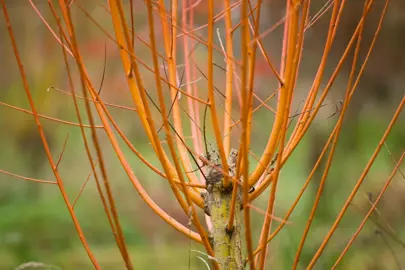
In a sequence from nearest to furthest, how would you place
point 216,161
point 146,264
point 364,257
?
point 216,161, point 364,257, point 146,264

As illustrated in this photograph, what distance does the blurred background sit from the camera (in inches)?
67.3

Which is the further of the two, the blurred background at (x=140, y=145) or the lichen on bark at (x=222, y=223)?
the blurred background at (x=140, y=145)

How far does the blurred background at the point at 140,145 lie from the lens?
1709mm

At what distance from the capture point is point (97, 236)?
1.76 metres

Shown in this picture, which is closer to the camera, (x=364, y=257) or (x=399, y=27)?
(x=364, y=257)

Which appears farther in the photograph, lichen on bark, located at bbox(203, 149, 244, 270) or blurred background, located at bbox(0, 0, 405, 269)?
blurred background, located at bbox(0, 0, 405, 269)

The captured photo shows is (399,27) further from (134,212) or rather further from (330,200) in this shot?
(134,212)

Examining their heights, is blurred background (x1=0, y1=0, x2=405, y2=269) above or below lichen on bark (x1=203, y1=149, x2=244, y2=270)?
above

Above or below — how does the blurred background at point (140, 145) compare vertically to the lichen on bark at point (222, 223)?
above

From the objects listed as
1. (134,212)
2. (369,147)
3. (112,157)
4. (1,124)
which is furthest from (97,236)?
(369,147)

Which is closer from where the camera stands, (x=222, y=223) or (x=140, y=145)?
(x=222, y=223)

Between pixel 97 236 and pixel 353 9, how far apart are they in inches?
47.0

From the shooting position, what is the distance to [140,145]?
5.64 feet

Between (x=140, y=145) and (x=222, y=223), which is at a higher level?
(x=140, y=145)
